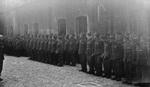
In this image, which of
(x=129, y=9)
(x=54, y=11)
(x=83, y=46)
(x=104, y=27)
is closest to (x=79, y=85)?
(x=83, y=46)

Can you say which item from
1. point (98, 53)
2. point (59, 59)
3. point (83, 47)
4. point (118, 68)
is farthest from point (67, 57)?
point (118, 68)

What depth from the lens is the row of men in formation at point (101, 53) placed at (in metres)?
7.61

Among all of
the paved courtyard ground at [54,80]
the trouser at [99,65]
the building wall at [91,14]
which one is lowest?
the paved courtyard ground at [54,80]

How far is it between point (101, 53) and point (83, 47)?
1.44 m

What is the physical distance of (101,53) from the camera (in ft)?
31.0

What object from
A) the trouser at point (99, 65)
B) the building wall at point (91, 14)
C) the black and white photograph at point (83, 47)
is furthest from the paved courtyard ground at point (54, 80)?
the building wall at point (91, 14)

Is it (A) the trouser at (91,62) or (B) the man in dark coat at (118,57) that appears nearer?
(B) the man in dark coat at (118,57)

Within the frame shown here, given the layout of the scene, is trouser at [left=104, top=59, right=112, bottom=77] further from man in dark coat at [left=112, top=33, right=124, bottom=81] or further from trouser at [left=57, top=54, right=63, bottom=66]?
trouser at [left=57, top=54, right=63, bottom=66]

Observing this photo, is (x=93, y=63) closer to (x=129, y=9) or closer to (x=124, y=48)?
(x=124, y=48)

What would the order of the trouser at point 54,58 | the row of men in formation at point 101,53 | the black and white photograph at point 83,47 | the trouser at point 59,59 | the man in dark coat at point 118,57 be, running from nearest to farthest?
1. the row of men in formation at point 101,53
2. the black and white photograph at point 83,47
3. the man in dark coat at point 118,57
4. the trouser at point 59,59
5. the trouser at point 54,58

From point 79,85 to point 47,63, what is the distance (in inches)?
238

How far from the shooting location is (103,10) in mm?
14031

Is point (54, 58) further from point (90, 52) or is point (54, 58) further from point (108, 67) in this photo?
point (108, 67)

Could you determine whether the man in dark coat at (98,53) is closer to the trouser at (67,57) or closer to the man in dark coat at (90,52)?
the man in dark coat at (90,52)
